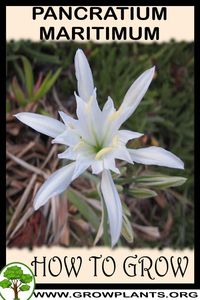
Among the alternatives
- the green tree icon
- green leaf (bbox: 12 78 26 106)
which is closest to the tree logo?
the green tree icon

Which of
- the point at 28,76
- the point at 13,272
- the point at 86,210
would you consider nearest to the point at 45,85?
the point at 28,76

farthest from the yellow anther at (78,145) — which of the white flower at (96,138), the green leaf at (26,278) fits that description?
the green leaf at (26,278)

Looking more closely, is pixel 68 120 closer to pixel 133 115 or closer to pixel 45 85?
pixel 45 85

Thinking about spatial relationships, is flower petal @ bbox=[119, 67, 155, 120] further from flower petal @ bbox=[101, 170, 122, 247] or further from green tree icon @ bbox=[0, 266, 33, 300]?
green tree icon @ bbox=[0, 266, 33, 300]

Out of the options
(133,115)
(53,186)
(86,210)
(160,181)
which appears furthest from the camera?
(133,115)

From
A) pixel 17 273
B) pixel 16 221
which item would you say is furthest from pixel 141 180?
pixel 16 221

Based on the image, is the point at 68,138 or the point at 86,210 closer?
the point at 68,138

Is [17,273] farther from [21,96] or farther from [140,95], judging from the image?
[21,96]
